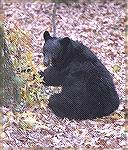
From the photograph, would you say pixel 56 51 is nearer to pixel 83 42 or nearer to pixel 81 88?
pixel 81 88

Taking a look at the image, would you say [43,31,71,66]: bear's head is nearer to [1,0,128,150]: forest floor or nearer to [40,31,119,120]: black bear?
[40,31,119,120]: black bear

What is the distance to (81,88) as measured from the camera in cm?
660

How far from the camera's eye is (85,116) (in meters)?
6.67

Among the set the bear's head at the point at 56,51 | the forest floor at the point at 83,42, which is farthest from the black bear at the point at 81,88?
the forest floor at the point at 83,42

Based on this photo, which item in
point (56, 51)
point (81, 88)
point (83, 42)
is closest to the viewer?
point (81, 88)

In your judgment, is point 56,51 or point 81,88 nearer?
point 81,88

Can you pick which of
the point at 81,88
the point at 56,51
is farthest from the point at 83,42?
the point at 81,88

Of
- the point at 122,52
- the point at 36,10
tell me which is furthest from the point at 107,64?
the point at 36,10

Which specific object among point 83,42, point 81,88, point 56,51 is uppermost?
point 56,51

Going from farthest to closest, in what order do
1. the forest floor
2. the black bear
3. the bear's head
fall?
the bear's head, the black bear, the forest floor

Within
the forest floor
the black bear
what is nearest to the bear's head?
the black bear

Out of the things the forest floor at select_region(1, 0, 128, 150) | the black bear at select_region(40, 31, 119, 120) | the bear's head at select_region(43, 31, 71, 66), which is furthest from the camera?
the bear's head at select_region(43, 31, 71, 66)

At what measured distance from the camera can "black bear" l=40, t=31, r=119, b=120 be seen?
659 cm

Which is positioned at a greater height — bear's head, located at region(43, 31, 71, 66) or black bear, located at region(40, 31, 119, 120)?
bear's head, located at region(43, 31, 71, 66)
